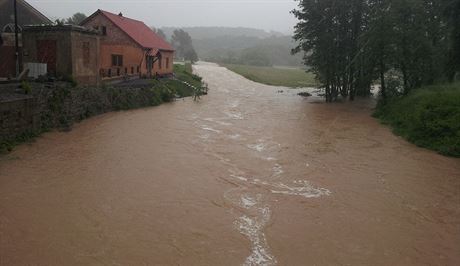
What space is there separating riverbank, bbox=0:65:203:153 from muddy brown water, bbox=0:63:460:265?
709 mm

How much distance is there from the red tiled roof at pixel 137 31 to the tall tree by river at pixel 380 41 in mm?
12459

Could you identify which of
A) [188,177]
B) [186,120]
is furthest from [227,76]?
[188,177]

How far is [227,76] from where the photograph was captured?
5834 centimetres

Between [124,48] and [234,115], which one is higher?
[124,48]

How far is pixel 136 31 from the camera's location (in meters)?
37.1

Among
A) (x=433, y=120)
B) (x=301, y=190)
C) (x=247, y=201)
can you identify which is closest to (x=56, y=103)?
(x=247, y=201)

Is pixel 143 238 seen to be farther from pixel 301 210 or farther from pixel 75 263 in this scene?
pixel 301 210

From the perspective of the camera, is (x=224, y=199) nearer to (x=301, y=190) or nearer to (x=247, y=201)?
(x=247, y=201)

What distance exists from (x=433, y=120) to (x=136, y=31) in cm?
2581

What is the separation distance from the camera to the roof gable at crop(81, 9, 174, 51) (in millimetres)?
34319

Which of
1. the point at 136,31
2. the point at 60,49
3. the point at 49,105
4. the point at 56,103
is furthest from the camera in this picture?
the point at 136,31

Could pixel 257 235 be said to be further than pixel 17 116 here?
No

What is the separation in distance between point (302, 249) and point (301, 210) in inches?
86.9

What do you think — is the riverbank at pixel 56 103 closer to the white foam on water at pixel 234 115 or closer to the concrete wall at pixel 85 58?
the concrete wall at pixel 85 58
